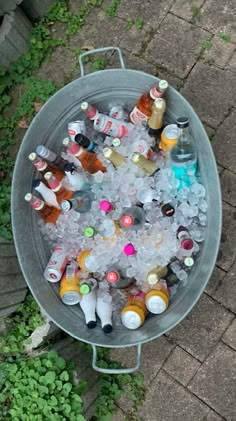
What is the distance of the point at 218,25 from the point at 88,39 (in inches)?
25.3

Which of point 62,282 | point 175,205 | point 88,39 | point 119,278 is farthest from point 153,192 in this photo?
point 88,39

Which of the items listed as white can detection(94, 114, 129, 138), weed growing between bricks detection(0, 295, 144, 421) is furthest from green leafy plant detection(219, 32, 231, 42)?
weed growing between bricks detection(0, 295, 144, 421)

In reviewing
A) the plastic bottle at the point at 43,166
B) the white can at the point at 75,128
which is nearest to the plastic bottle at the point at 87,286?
the plastic bottle at the point at 43,166

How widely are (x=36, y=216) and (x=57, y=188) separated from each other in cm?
16

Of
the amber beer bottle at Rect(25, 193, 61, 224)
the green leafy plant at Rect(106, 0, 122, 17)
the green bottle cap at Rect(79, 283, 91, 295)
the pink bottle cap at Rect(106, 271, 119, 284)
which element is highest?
the green leafy plant at Rect(106, 0, 122, 17)

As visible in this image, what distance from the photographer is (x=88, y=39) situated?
284cm

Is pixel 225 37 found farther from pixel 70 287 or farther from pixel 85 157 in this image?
pixel 70 287

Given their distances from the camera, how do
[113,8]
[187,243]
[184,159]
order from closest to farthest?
[187,243] → [184,159] → [113,8]

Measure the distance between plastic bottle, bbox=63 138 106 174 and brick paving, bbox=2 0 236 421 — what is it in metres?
0.55

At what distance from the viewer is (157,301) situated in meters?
2.15

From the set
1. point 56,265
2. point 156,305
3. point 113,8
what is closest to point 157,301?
point 156,305

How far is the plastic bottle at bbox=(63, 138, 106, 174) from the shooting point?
2.25m

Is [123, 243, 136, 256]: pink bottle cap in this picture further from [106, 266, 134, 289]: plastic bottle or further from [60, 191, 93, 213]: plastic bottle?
[60, 191, 93, 213]: plastic bottle

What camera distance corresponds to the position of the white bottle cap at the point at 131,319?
2164 mm
